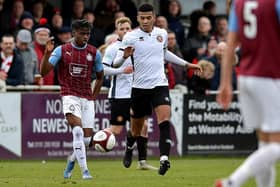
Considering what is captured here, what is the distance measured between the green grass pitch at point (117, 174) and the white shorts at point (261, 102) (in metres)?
4.33

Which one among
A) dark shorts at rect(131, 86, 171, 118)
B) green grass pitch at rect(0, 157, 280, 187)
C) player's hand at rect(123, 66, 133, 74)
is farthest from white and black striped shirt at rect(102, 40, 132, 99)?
dark shorts at rect(131, 86, 171, 118)

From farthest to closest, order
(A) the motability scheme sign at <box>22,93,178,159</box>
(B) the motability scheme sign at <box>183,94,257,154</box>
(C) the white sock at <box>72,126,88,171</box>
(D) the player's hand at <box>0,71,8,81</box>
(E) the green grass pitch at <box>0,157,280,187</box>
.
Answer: (B) the motability scheme sign at <box>183,94,257,154</box> < (A) the motability scheme sign at <box>22,93,178,159</box> < (D) the player's hand at <box>0,71,8,81</box> < (C) the white sock at <box>72,126,88,171</box> < (E) the green grass pitch at <box>0,157,280,187</box>

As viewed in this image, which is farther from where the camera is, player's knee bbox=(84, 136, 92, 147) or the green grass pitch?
player's knee bbox=(84, 136, 92, 147)

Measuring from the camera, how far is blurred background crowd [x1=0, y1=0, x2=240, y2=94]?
69.6 ft

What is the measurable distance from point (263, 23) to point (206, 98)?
12.8 m

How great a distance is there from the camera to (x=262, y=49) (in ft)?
30.5

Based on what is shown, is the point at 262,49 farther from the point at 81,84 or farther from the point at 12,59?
the point at 12,59

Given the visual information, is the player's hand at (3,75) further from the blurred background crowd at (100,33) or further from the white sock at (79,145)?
the white sock at (79,145)

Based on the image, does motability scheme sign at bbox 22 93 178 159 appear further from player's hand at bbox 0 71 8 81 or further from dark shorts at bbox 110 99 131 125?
dark shorts at bbox 110 99 131 125

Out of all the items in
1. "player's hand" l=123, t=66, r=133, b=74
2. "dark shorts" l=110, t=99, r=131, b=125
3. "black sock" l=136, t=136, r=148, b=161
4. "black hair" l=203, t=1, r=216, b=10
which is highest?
"black hair" l=203, t=1, r=216, b=10

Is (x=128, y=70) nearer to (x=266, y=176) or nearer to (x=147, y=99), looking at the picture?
(x=147, y=99)

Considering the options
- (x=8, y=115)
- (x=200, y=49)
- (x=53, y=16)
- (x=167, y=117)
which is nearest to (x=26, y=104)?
(x=8, y=115)

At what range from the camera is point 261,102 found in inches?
363

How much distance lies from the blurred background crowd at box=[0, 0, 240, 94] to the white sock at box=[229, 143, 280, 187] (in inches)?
471
